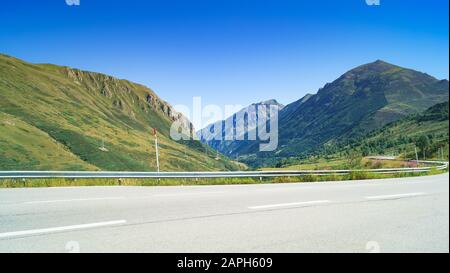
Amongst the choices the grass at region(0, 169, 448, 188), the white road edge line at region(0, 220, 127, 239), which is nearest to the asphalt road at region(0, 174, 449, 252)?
the white road edge line at region(0, 220, 127, 239)

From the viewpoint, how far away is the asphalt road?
18.8 feet

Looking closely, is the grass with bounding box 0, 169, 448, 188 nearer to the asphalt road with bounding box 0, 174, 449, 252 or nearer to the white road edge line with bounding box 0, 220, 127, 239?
the asphalt road with bounding box 0, 174, 449, 252

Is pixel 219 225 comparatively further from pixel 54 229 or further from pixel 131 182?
Answer: pixel 131 182

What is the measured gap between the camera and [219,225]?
7211 mm

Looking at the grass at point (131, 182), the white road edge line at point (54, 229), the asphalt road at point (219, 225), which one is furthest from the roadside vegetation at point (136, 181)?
the white road edge line at point (54, 229)

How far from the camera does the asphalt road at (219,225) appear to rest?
5719 millimetres
